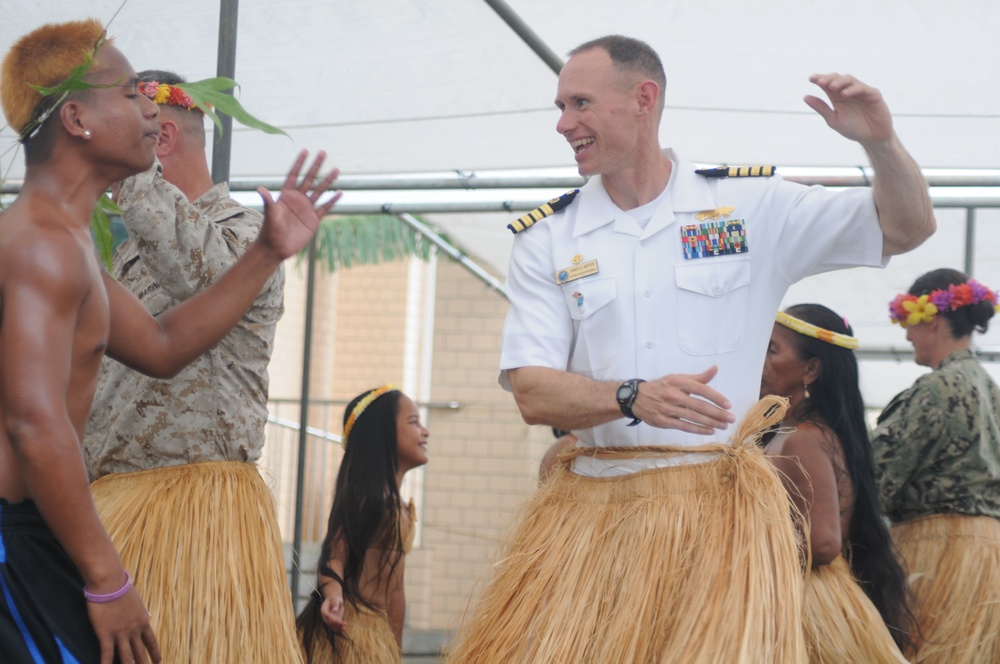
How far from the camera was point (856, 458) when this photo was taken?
12.7 ft

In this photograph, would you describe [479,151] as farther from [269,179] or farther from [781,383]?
[781,383]

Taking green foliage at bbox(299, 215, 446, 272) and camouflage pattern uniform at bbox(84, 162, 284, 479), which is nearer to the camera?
camouflage pattern uniform at bbox(84, 162, 284, 479)

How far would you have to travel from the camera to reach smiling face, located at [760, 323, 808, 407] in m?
4.05

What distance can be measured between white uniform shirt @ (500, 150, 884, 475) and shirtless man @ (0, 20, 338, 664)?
41.0 inches

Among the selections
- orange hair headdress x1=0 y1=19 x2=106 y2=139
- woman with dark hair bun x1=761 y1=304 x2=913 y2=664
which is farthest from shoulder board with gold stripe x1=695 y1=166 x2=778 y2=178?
orange hair headdress x1=0 y1=19 x2=106 y2=139

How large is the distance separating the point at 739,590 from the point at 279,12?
9.11 feet

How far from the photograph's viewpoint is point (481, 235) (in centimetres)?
723

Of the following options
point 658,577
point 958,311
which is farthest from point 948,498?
point 658,577

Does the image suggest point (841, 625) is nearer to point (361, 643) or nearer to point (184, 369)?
point (361, 643)

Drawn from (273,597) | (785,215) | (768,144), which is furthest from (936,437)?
(273,597)

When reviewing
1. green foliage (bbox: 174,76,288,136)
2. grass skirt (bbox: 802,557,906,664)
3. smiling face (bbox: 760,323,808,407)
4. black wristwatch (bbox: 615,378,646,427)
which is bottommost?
grass skirt (bbox: 802,557,906,664)

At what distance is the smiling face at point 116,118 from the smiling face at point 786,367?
2.37 metres

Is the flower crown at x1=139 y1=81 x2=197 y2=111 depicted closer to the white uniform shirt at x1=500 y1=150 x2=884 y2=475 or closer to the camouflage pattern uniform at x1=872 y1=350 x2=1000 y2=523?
the white uniform shirt at x1=500 y1=150 x2=884 y2=475

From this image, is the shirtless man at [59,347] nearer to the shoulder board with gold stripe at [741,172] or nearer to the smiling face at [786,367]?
the shoulder board with gold stripe at [741,172]
